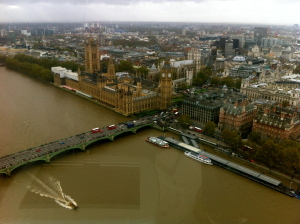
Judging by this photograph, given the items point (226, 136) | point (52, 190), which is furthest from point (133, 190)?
point (226, 136)

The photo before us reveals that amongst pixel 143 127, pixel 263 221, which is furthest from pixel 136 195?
pixel 143 127

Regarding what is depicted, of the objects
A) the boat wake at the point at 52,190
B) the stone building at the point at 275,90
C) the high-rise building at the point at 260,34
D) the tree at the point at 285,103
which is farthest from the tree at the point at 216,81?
the high-rise building at the point at 260,34

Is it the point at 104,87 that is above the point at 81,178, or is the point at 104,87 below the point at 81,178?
above

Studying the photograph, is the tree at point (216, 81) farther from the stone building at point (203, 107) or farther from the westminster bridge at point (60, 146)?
the westminster bridge at point (60, 146)

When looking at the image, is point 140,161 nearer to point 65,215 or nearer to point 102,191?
point 102,191

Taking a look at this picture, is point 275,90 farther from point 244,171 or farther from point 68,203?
point 68,203

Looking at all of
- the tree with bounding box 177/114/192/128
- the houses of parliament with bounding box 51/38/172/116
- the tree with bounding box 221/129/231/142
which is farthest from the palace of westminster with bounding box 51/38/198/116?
the tree with bounding box 221/129/231/142
